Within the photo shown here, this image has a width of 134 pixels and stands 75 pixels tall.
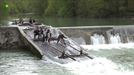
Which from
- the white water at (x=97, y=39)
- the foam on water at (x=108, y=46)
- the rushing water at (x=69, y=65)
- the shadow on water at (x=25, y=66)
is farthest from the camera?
the white water at (x=97, y=39)

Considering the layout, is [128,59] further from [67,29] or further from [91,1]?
[91,1]

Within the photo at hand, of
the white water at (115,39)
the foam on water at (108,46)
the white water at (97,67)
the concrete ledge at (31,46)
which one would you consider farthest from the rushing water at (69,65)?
the white water at (115,39)

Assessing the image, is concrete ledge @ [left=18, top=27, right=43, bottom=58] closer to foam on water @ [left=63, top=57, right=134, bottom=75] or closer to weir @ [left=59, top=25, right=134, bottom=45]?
foam on water @ [left=63, top=57, right=134, bottom=75]

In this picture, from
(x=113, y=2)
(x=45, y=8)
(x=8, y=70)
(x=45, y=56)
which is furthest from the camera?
(x=45, y=8)

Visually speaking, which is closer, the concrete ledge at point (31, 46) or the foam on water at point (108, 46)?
the concrete ledge at point (31, 46)

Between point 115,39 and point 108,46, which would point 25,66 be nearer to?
point 108,46

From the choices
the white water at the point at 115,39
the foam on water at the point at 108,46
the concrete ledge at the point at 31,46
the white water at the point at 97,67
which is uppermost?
the concrete ledge at the point at 31,46

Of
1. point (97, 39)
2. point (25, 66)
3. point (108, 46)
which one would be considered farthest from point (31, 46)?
point (97, 39)

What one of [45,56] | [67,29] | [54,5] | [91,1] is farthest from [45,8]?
[45,56]

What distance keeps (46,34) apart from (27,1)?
97.0 meters

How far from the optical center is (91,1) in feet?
259

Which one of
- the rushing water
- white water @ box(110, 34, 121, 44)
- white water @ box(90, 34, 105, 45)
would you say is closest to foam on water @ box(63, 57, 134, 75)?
the rushing water

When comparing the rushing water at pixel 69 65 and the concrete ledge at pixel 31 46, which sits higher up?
the concrete ledge at pixel 31 46

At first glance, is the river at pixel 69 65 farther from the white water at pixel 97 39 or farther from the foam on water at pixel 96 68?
the white water at pixel 97 39
